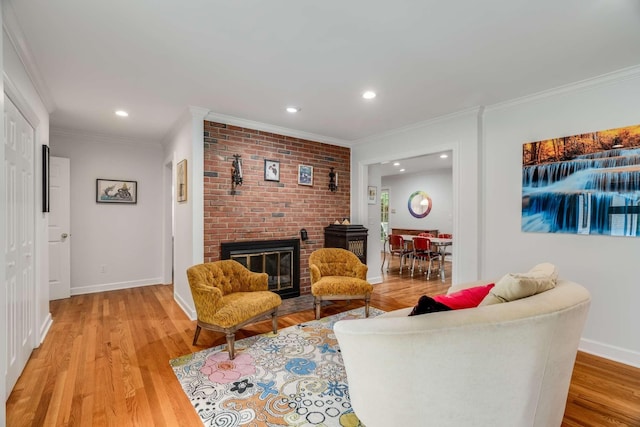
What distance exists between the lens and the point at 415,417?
4.24 feet

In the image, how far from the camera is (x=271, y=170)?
4.16m

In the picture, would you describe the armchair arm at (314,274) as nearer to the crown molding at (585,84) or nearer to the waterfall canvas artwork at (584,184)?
the waterfall canvas artwork at (584,184)

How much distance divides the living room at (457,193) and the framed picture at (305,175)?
0.59 feet

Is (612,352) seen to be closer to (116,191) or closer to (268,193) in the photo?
(268,193)

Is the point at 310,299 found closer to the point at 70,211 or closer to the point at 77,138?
the point at 70,211

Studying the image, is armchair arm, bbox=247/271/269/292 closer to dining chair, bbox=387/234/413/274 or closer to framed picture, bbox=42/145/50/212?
framed picture, bbox=42/145/50/212

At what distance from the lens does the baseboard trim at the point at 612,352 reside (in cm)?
248

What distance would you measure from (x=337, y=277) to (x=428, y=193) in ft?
19.2

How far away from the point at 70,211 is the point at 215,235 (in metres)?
2.54

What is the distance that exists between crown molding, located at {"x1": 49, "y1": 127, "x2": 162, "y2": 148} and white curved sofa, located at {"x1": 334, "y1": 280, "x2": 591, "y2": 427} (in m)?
4.99

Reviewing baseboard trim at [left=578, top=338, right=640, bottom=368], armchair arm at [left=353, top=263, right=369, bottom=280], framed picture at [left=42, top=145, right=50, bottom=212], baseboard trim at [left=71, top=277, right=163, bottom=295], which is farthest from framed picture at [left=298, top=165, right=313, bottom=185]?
baseboard trim at [left=578, top=338, right=640, bottom=368]

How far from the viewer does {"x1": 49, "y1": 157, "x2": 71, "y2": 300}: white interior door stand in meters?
4.14

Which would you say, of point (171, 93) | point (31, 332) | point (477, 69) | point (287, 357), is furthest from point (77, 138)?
point (477, 69)

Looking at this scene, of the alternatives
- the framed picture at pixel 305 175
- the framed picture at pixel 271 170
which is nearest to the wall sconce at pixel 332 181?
the framed picture at pixel 305 175
